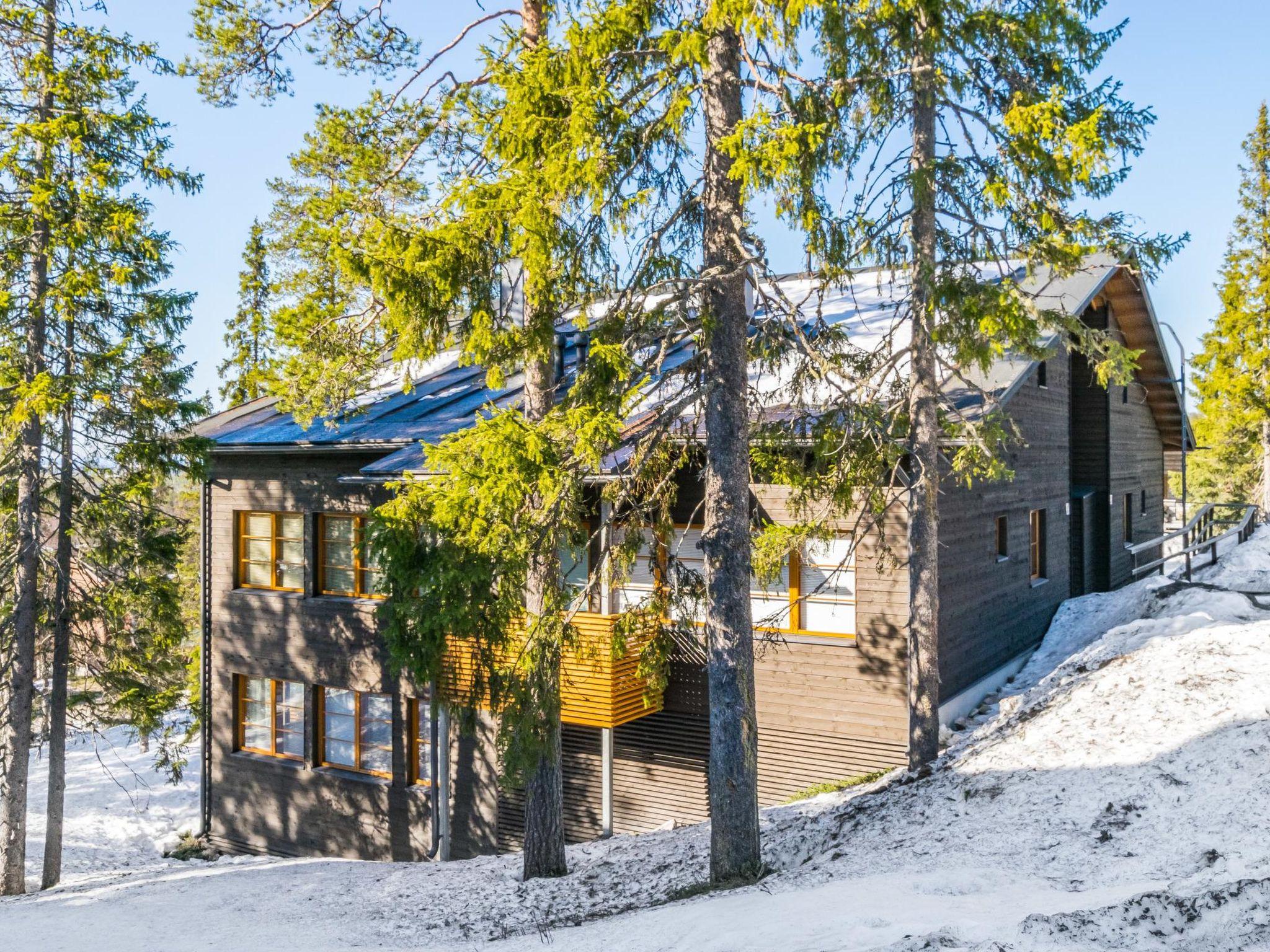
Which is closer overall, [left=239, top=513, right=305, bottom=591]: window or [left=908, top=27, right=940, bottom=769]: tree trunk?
[left=908, top=27, right=940, bottom=769]: tree trunk

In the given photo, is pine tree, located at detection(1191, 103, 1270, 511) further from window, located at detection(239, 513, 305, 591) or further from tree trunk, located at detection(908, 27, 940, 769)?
window, located at detection(239, 513, 305, 591)

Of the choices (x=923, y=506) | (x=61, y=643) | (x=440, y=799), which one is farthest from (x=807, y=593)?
(x=61, y=643)

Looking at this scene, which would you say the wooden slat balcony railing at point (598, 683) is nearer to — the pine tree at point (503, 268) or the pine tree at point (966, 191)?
the pine tree at point (503, 268)

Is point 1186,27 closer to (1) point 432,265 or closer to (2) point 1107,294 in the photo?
(2) point 1107,294

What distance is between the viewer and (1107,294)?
57.8ft

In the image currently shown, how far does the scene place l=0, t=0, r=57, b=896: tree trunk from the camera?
1275 centimetres

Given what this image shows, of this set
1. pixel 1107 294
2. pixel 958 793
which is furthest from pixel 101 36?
pixel 1107 294

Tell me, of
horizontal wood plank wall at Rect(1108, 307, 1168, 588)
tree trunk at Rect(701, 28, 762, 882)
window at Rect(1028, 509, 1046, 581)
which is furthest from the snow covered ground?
horizontal wood plank wall at Rect(1108, 307, 1168, 588)

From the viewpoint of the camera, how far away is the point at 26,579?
1309cm

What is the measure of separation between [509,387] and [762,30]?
27.0 feet

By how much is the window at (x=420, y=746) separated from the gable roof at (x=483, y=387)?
376 cm

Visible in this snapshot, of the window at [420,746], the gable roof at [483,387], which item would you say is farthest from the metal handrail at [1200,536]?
the window at [420,746]

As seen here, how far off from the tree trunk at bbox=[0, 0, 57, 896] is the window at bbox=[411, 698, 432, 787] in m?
5.17

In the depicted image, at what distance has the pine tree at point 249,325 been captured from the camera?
81.6ft
